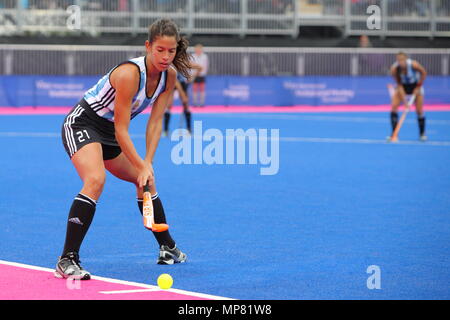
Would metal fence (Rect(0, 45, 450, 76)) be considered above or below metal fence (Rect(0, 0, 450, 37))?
below

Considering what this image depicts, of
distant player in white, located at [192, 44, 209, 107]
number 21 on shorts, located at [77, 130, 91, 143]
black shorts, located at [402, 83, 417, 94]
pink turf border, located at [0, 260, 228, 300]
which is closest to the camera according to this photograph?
pink turf border, located at [0, 260, 228, 300]

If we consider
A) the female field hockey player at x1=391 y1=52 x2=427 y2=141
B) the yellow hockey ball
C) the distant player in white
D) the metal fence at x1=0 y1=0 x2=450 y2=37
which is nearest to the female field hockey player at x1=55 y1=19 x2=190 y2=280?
the yellow hockey ball

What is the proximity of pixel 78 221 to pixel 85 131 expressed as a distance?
675mm

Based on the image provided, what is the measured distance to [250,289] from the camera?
673 cm

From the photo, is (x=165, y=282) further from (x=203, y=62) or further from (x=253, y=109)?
(x=253, y=109)

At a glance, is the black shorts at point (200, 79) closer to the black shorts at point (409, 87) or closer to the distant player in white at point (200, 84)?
the distant player in white at point (200, 84)

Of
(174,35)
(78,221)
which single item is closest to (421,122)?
(174,35)

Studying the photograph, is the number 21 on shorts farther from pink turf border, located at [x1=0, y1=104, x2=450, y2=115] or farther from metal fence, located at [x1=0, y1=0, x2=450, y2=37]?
metal fence, located at [x1=0, y1=0, x2=450, y2=37]

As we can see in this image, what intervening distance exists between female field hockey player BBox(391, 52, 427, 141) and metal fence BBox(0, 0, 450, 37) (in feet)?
35.3

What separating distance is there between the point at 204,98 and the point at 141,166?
82.0 feet

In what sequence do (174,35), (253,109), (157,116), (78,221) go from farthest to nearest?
(253,109)
(157,116)
(78,221)
(174,35)

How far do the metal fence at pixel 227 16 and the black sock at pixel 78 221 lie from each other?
81.7 feet

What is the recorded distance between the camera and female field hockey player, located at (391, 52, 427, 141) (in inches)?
834

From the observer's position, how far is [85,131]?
7.34 meters
